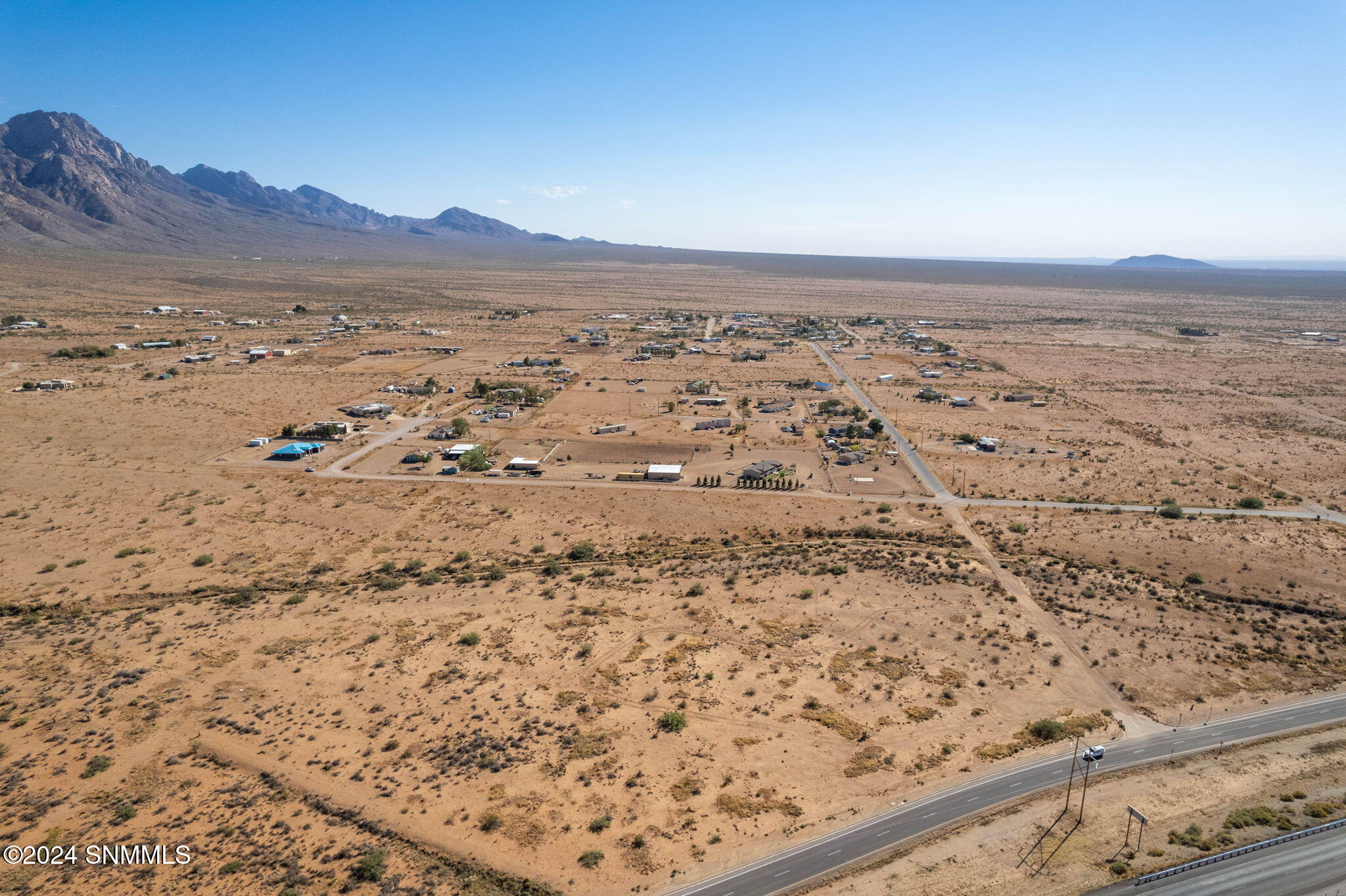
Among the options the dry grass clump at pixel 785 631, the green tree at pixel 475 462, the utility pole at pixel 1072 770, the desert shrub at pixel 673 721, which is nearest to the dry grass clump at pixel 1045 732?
the utility pole at pixel 1072 770

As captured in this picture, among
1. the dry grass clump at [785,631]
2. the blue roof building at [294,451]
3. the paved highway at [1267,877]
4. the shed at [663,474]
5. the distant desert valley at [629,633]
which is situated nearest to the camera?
the paved highway at [1267,877]

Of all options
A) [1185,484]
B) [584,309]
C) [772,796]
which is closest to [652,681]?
[772,796]

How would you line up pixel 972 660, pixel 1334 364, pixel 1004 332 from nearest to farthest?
1. pixel 972 660
2. pixel 1334 364
3. pixel 1004 332

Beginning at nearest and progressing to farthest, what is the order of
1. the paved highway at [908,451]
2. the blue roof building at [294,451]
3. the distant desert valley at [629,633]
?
the distant desert valley at [629,633] → the paved highway at [908,451] → the blue roof building at [294,451]

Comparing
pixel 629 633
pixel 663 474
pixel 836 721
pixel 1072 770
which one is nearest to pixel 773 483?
pixel 663 474

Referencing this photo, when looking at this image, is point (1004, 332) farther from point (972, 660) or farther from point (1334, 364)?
point (972, 660)

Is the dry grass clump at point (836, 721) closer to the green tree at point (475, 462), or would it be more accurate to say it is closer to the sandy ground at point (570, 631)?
the sandy ground at point (570, 631)

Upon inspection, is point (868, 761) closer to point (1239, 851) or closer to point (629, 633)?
point (1239, 851)
